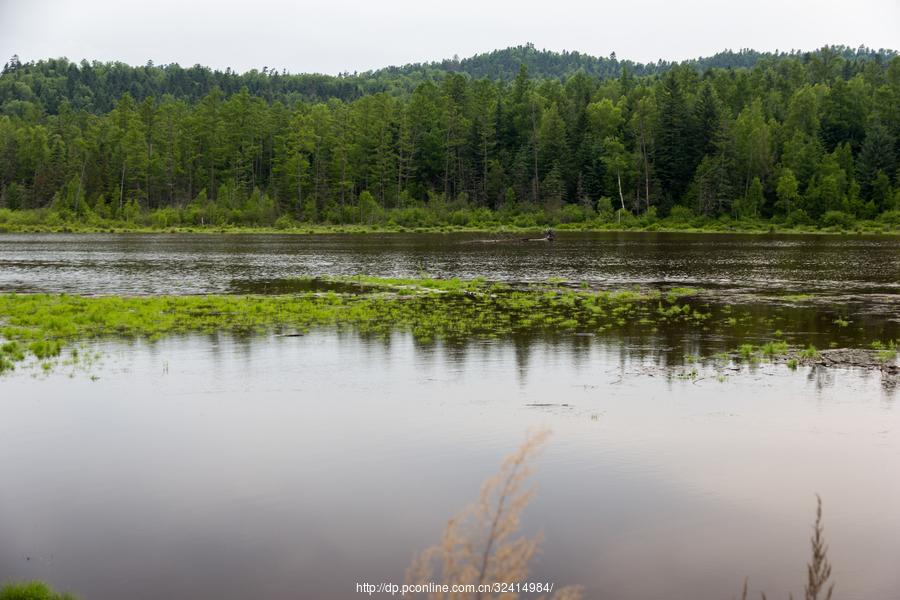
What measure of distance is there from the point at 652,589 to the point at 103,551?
770cm

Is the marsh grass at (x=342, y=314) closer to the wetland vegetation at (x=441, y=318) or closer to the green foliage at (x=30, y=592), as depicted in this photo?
the wetland vegetation at (x=441, y=318)

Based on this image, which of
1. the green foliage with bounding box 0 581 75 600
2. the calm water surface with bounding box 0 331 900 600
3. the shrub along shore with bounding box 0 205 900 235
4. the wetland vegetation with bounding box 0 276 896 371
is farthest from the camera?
the shrub along shore with bounding box 0 205 900 235

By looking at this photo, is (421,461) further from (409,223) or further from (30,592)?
(409,223)

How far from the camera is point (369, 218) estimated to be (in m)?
137

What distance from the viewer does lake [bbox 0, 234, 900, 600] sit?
462 inches

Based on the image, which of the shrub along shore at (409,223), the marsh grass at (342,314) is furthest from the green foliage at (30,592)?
the shrub along shore at (409,223)

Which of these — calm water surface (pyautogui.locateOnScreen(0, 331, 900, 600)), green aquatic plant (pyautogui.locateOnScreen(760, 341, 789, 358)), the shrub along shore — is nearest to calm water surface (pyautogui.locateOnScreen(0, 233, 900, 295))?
green aquatic plant (pyautogui.locateOnScreen(760, 341, 789, 358))

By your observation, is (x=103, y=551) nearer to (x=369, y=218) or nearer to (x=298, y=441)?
(x=298, y=441)

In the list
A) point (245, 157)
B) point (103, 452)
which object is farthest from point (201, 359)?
point (245, 157)

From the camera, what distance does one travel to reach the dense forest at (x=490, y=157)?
12825 centimetres

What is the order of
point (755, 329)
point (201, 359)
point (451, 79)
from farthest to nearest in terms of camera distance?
point (451, 79) < point (755, 329) < point (201, 359)

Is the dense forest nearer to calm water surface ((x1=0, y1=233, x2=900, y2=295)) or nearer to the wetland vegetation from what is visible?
calm water surface ((x1=0, y1=233, x2=900, y2=295))

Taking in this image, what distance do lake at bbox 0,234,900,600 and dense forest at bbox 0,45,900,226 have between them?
341 ft

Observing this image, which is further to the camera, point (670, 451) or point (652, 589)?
point (670, 451)
